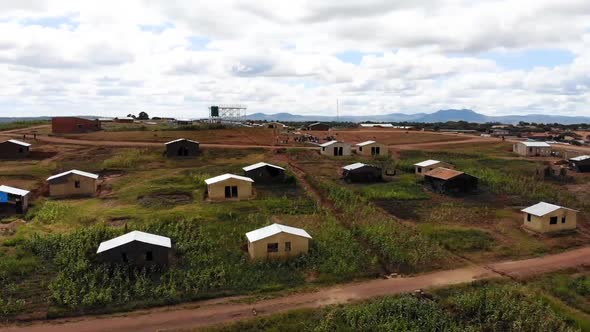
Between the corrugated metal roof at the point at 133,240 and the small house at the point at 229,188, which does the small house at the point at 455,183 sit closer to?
the small house at the point at 229,188

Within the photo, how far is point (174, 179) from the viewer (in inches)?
1994

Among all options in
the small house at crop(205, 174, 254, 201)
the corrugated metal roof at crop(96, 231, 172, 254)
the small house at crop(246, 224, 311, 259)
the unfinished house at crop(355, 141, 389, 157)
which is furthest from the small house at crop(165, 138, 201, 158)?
the small house at crop(246, 224, 311, 259)

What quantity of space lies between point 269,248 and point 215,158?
37.4 m

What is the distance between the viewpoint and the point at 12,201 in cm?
3928

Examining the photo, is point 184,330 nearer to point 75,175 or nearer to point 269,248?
point 269,248

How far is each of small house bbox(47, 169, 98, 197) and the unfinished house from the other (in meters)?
36.4

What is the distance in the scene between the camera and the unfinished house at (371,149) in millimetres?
68562

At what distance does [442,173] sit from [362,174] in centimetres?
815

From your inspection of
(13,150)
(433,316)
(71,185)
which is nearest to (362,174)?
(71,185)

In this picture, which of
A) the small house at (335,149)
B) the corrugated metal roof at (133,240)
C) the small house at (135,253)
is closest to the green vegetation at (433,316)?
the small house at (135,253)

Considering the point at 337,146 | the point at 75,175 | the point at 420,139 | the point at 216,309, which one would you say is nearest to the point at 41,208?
the point at 75,175

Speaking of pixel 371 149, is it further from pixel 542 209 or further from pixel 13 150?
pixel 13 150

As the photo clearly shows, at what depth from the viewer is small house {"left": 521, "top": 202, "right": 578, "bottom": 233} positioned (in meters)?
34.4

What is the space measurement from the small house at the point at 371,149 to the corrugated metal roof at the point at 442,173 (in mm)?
17459
